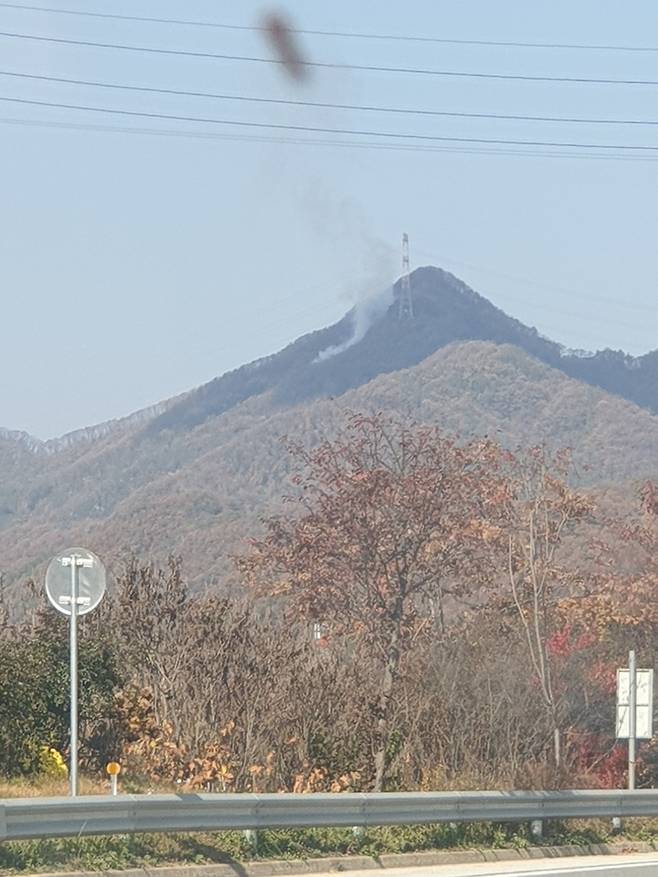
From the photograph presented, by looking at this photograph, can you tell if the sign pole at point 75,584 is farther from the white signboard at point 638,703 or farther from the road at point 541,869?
the white signboard at point 638,703

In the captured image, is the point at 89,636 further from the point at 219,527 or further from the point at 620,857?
the point at 219,527

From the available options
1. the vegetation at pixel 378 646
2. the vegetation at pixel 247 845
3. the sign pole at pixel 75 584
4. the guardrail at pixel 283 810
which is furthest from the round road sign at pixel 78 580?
the vegetation at pixel 378 646

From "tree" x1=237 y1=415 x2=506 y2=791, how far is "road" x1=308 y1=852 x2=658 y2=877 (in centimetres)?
1539

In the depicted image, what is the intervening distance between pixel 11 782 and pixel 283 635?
18.5 ft

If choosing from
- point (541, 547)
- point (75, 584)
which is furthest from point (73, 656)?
point (541, 547)

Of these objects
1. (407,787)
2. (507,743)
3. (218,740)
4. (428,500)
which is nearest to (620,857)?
(407,787)

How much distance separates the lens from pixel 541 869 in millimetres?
18438

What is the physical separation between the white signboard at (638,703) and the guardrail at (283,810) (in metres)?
2.74

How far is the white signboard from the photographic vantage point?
26016mm

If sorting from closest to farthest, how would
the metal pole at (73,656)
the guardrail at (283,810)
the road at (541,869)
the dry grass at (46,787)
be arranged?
the guardrail at (283,810)
the metal pole at (73,656)
the road at (541,869)
the dry grass at (46,787)

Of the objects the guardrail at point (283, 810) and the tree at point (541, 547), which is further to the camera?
the tree at point (541, 547)

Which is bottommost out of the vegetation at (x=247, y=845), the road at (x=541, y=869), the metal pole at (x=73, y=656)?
the road at (x=541, y=869)

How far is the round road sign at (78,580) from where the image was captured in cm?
1609

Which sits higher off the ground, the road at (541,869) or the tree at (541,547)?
the tree at (541,547)
